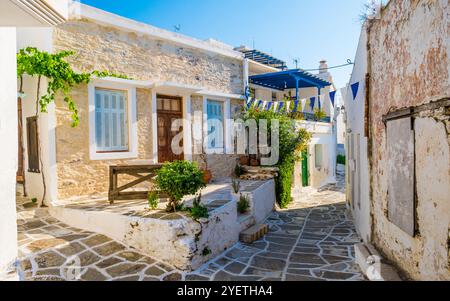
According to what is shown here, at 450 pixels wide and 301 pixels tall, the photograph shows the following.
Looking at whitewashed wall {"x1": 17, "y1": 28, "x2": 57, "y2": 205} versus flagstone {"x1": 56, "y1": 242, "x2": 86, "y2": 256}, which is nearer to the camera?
flagstone {"x1": 56, "y1": 242, "x2": 86, "y2": 256}

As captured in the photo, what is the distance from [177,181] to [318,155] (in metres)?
12.8

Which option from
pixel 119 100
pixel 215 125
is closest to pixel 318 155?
pixel 215 125

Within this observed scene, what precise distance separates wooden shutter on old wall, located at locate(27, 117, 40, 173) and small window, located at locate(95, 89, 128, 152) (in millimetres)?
1413

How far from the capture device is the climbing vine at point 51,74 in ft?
22.9

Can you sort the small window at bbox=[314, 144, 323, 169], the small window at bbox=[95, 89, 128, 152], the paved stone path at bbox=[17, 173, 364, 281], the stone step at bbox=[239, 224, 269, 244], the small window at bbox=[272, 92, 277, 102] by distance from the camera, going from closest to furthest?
1. the paved stone path at bbox=[17, 173, 364, 281]
2. the stone step at bbox=[239, 224, 269, 244]
3. the small window at bbox=[95, 89, 128, 152]
4. the small window at bbox=[314, 144, 323, 169]
5. the small window at bbox=[272, 92, 277, 102]

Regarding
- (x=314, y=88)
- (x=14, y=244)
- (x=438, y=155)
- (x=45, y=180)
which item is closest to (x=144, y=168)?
(x=45, y=180)

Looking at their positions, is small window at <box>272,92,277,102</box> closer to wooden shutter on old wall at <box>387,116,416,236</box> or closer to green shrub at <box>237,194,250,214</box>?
green shrub at <box>237,194,250,214</box>

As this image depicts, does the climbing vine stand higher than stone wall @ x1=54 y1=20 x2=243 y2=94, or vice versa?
stone wall @ x1=54 y1=20 x2=243 y2=94

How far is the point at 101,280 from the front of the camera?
15.6 ft

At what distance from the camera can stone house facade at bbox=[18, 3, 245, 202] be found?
24.8ft

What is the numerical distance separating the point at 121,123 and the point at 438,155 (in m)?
7.67

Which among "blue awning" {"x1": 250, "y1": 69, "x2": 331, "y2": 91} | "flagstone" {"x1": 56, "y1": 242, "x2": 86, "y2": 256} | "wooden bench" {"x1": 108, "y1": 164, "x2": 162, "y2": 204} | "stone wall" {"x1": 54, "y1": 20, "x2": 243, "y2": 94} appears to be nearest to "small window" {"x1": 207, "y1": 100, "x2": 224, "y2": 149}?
"stone wall" {"x1": 54, "y1": 20, "x2": 243, "y2": 94}

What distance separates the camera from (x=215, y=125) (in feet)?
37.7
